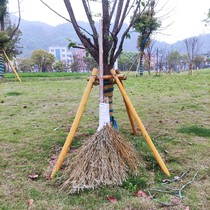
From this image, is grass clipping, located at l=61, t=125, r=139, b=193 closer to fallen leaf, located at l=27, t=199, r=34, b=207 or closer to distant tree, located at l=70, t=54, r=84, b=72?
fallen leaf, located at l=27, t=199, r=34, b=207

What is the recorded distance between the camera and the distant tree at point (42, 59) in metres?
24.9

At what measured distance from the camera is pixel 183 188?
206 centimetres

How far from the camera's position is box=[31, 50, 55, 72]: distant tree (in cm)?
2486

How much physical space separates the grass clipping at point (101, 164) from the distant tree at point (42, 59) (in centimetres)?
2392

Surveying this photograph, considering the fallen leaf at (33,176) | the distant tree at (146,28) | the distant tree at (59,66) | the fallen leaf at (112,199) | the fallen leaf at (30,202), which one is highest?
the distant tree at (146,28)

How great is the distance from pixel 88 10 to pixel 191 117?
97.5 inches

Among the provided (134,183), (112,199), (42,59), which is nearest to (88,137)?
(134,183)

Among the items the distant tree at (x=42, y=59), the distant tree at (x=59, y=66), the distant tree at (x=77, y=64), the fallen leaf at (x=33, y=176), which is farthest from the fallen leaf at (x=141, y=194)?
the distant tree at (x=59, y=66)

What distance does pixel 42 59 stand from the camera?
83.6ft

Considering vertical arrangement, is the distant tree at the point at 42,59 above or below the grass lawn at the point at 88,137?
above

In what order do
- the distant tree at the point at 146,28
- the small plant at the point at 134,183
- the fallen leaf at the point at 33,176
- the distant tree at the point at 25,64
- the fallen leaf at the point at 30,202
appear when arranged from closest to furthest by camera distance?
the fallen leaf at the point at 30,202 < the small plant at the point at 134,183 < the fallen leaf at the point at 33,176 < the distant tree at the point at 146,28 < the distant tree at the point at 25,64

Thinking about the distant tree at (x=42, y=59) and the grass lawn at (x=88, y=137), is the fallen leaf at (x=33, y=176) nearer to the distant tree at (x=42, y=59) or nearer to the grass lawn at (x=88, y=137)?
the grass lawn at (x=88, y=137)

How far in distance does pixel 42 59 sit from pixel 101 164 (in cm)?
2475

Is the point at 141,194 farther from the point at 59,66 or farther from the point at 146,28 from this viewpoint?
the point at 59,66
